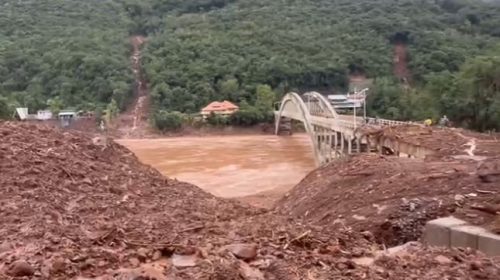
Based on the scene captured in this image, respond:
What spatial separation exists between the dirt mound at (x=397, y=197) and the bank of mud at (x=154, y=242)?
155 centimetres

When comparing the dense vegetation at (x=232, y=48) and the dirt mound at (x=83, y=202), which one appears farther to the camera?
the dense vegetation at (x=232, y=48)

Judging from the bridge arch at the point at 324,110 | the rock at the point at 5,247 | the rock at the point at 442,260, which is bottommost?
the bridge arch at the point at 324,110

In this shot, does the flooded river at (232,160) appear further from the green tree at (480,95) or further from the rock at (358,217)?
the rock at (358,217)

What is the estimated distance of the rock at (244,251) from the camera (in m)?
4.84

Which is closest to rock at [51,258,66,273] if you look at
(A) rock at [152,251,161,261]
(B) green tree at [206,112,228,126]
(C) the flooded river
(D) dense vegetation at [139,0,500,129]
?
(A) rock at [152,251,161,261]

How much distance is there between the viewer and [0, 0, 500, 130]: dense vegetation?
7350cm

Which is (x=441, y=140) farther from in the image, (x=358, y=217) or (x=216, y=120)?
(x=216, y=120)

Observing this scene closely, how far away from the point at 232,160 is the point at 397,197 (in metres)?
31.9

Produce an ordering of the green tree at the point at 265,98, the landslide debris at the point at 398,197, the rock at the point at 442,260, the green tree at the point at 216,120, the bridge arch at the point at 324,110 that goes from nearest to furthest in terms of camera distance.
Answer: the rock at the point at 442,260, the landslide debris at the point at 398,197, the bridge arch at the point at 324,110, the green tree at the point at 216,120, the green tree at the point at 265,98

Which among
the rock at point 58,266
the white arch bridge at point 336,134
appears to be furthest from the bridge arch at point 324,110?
the rock at point 58,266

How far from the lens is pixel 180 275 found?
4496 mm

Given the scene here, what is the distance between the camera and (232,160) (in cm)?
4156

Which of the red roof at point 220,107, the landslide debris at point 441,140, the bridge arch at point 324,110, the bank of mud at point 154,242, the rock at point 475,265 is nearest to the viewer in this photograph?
the bank of mud at point 154,242

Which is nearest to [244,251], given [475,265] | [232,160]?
[475,265]
